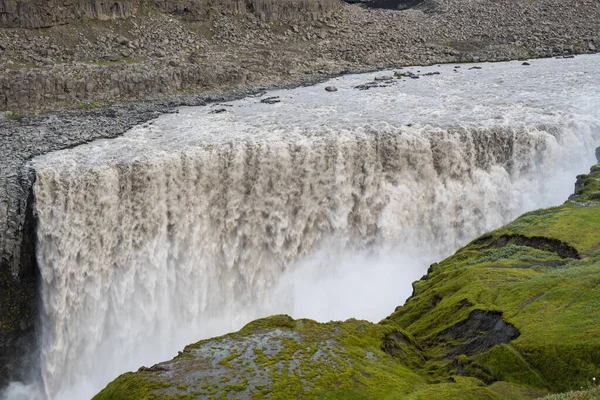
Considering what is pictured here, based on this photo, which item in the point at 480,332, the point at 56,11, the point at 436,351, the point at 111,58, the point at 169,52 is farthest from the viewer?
the point at 169,52

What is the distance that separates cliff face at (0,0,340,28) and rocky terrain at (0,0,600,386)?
4.3 inches

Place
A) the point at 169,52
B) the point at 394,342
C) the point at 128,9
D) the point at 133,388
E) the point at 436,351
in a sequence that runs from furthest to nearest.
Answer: the point at 128,9, the point at 169,52, the point at 436,351, the point at 394,342, the point at 133,388

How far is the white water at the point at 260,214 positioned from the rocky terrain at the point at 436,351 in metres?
12.8

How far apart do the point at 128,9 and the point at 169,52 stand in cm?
742

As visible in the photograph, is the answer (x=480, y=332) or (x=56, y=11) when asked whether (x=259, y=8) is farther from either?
(x=480, y=332)

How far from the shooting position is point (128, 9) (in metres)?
58.2

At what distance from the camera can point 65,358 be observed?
2950 centimetres

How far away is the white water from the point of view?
29938 millimetres

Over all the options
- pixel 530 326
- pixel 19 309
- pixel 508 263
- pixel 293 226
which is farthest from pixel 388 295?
pixel 19 309

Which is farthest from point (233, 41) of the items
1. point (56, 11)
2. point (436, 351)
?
point (436, 351)

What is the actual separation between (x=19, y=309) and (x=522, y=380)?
2414cm

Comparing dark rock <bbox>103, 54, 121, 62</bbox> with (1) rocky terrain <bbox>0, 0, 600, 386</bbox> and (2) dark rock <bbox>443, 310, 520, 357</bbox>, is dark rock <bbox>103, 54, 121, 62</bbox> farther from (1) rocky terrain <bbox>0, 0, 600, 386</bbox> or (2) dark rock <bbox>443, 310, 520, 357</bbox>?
(2) dark rock <bbox>443, 310, 520, 357</bbox>

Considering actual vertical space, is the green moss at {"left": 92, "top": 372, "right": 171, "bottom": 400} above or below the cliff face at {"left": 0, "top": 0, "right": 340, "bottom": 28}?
below

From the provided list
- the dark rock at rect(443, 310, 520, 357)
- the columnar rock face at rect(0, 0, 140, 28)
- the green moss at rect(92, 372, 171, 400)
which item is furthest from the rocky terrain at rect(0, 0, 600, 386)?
the dark rock at rect(443, 310, 520, 357)
